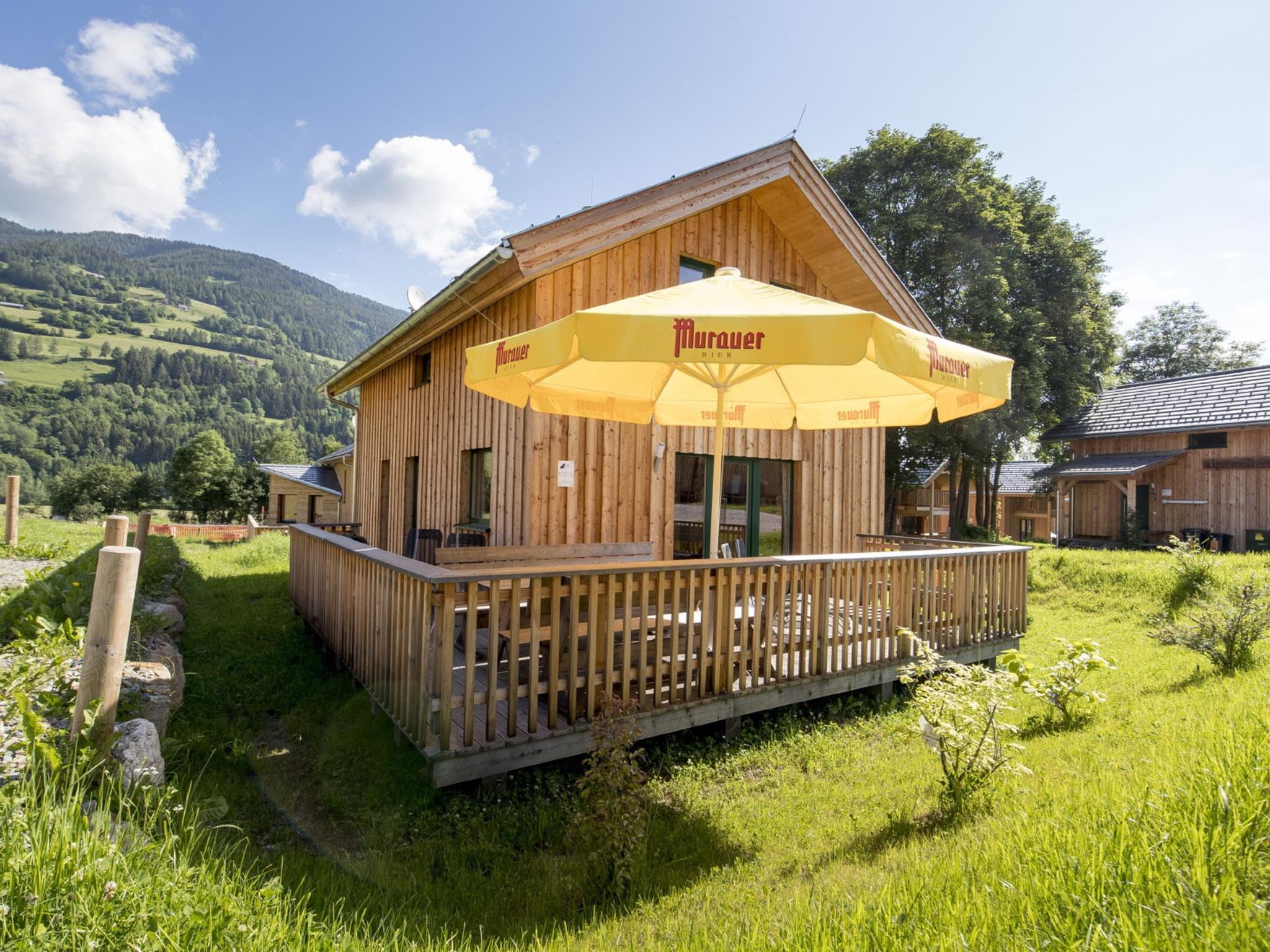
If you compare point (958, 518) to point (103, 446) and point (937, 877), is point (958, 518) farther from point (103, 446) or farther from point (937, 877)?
point (103, 446)

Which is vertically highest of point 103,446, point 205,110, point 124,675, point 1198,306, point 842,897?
point 205,110

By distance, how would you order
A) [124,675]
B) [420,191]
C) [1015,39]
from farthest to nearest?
1. [420,191]
2. [1015,39]
3. [124,675]

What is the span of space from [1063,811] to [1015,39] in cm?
864

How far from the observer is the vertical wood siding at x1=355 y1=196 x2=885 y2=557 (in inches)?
275

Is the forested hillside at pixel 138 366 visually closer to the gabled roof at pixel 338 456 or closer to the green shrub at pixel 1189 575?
the gabled roof at pixel 338 456

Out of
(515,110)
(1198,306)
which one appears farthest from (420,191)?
(1198,306)

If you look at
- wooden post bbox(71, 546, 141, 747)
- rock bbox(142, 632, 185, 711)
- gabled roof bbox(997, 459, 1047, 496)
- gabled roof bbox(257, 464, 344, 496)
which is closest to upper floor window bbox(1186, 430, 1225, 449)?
gabled roof bbox(997, 459, 1047, 496)

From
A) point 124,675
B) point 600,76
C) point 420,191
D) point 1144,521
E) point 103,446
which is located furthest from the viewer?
point 103,446

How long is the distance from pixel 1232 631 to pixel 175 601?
40.2 ft

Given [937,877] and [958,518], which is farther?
[958,518]

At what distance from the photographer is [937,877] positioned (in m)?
2.46

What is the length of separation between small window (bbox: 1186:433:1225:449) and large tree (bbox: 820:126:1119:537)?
3992mm

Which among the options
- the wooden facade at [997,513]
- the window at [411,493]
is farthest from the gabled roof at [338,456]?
the wooden facade at [997,513]

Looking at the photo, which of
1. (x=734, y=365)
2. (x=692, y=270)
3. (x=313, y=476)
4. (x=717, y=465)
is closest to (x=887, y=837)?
(x=717, y=465)
